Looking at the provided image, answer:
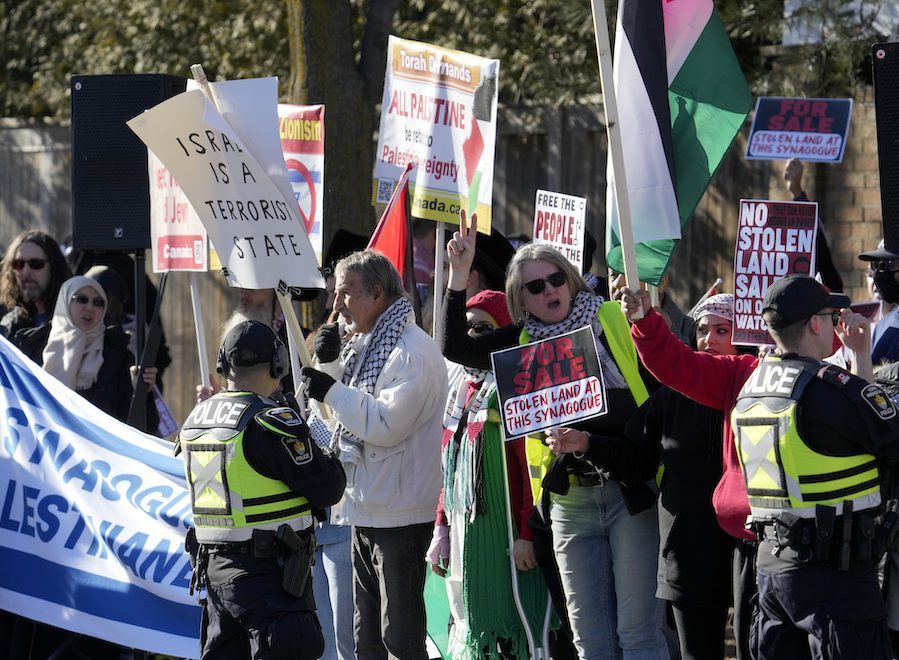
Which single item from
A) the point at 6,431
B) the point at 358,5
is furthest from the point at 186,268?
the point at 358,5

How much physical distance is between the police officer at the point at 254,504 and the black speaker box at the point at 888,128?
85.8 inches

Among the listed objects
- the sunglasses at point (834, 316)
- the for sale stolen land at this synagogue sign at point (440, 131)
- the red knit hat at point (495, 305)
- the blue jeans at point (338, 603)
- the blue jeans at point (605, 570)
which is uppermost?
the for sale stolen land at this synagogue sign at point (440, 131)

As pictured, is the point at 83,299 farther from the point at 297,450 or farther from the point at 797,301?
the point at 797,301

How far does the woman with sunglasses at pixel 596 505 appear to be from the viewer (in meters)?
5.43

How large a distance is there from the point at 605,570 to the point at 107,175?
368 centimetres

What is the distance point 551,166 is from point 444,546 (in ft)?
19.5

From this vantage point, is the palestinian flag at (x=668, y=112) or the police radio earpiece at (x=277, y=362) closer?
the police radio earpiece at (x=277, y=362)

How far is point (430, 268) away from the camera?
8.14m

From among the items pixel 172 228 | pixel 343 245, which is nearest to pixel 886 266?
pixel 343 245

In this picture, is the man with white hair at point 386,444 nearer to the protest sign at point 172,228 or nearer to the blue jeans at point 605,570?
the blue jeans at point 605,570

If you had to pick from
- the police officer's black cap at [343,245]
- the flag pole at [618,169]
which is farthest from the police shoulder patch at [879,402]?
the police officer's black cap at [343,245]

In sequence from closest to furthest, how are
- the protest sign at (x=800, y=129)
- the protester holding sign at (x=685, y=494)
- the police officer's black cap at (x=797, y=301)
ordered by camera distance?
the police officer's black cap at (x=797, y=301), the protester holding sign at (x=685, y=494), the protest sign at (x=800, y=129)

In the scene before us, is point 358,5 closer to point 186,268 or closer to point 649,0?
point 186,268

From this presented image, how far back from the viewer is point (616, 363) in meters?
5.53
